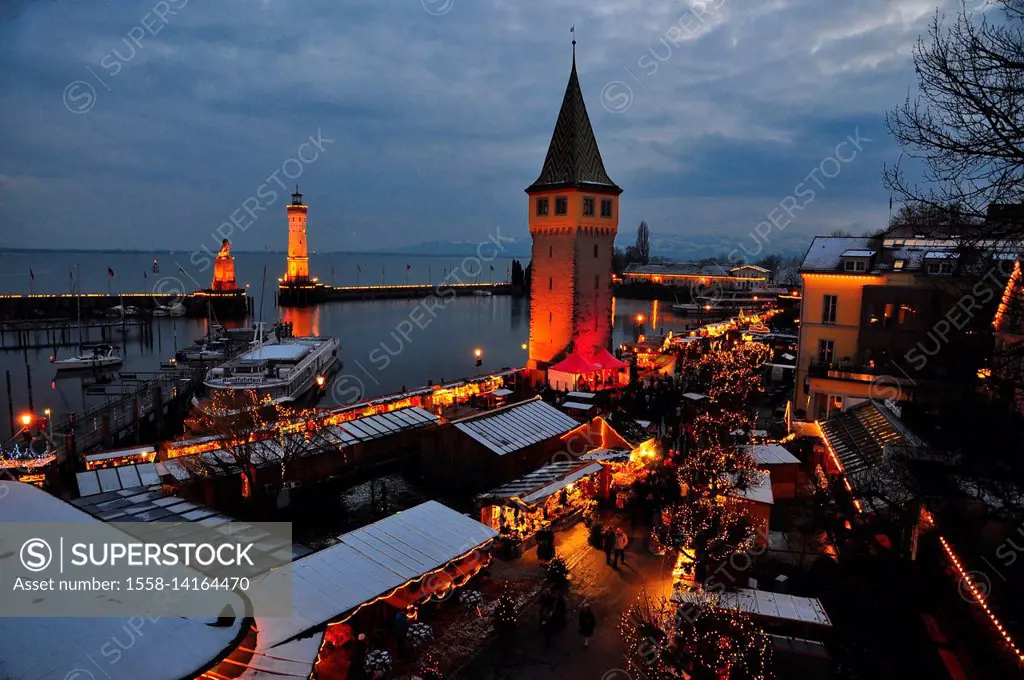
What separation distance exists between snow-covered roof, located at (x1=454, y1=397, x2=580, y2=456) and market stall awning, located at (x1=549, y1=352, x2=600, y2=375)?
8.86m

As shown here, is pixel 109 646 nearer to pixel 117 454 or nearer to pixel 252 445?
pixel 252 445

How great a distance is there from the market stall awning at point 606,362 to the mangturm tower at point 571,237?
3.41 ft

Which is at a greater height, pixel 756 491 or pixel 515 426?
pixel 515 426

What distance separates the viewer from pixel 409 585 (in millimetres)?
11117

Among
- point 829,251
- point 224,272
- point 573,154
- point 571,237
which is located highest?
point 573,154

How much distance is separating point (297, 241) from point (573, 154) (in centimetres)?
9443

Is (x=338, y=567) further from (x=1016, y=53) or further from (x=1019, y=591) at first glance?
(x=1016, y=53)

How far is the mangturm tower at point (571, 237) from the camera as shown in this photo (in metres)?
33.0

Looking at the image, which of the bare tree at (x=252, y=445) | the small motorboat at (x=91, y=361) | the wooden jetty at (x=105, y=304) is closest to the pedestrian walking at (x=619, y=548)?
the bare tree at (x=252, y=445)

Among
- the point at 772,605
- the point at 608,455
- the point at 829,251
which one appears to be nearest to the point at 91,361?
the point at 608,455

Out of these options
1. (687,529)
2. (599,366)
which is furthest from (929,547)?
(599,366)

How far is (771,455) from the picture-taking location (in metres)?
18.3

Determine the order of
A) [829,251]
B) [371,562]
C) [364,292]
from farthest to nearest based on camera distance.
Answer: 1. [364,292]
2. [829,251]
3. [371,562]

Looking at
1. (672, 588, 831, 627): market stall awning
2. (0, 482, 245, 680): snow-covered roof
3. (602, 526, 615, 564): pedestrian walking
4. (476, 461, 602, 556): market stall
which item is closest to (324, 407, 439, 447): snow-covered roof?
(476, 461, 602, 556): market stall
